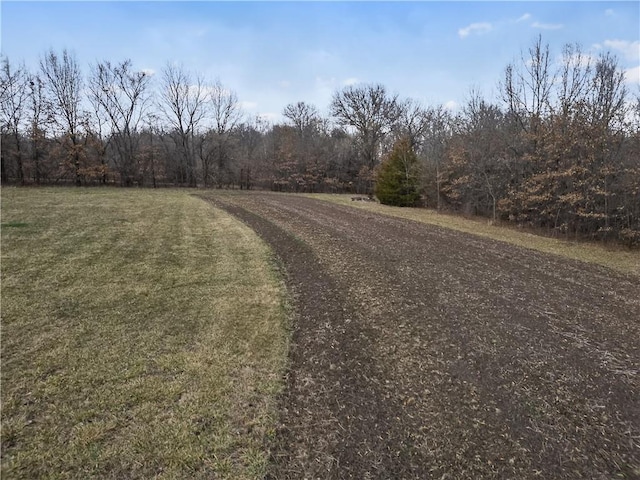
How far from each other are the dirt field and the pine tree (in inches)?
600

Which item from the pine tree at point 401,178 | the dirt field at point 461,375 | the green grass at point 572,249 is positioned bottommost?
the dirt field at point 461,375

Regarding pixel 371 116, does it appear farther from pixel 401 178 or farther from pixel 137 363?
pixel 137 363

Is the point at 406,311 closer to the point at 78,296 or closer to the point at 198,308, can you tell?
the point at 198,308

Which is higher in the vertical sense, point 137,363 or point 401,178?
point 401,178

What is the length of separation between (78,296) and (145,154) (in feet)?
98.5

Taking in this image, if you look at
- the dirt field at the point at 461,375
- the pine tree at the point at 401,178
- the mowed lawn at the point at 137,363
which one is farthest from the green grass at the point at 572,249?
the pine tree at the point at 401,178

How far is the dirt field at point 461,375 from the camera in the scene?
2.26m

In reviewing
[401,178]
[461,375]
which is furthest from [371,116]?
[461,375]

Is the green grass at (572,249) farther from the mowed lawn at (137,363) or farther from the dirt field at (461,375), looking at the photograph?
the mowed lawn at (137,363)

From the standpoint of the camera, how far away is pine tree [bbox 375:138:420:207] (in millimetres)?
21219

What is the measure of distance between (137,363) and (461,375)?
2.96 meters

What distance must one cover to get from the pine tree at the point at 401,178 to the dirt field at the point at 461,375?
15.2 meters

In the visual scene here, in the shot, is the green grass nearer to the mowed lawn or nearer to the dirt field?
the dirt field

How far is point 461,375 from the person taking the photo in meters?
3.20
